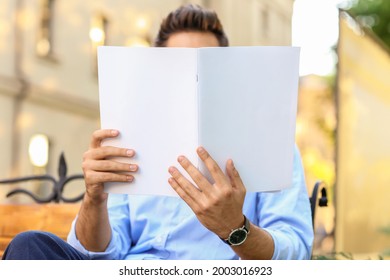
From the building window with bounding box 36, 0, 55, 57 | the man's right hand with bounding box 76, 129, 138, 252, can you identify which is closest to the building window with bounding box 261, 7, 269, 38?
the building window with bounding box 36, 0, 55, 57

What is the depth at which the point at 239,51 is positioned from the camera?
179 centimetres

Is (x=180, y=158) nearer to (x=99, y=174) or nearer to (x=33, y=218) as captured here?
(x=99, y=174)

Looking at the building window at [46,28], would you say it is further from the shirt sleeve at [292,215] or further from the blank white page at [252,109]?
the blank white page at [252,109]

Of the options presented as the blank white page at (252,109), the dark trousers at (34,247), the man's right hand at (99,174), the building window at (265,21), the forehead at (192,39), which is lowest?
the dark trousers at (34,247)

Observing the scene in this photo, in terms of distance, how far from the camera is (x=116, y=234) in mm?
2275

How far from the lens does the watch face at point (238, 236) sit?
1.86 m

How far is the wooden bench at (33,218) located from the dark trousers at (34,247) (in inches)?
34.2

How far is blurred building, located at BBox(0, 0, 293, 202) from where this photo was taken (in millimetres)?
13016

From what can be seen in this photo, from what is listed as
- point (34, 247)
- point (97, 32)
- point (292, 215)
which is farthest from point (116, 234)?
point (97, 32)

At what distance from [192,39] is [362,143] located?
3157 millimetres

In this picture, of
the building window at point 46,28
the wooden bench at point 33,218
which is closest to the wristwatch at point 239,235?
the wooden bench at point 33,218

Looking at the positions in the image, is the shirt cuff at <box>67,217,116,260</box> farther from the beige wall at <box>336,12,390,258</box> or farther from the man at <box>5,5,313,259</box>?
the beige wall at <box>336,12,390,258</box>
